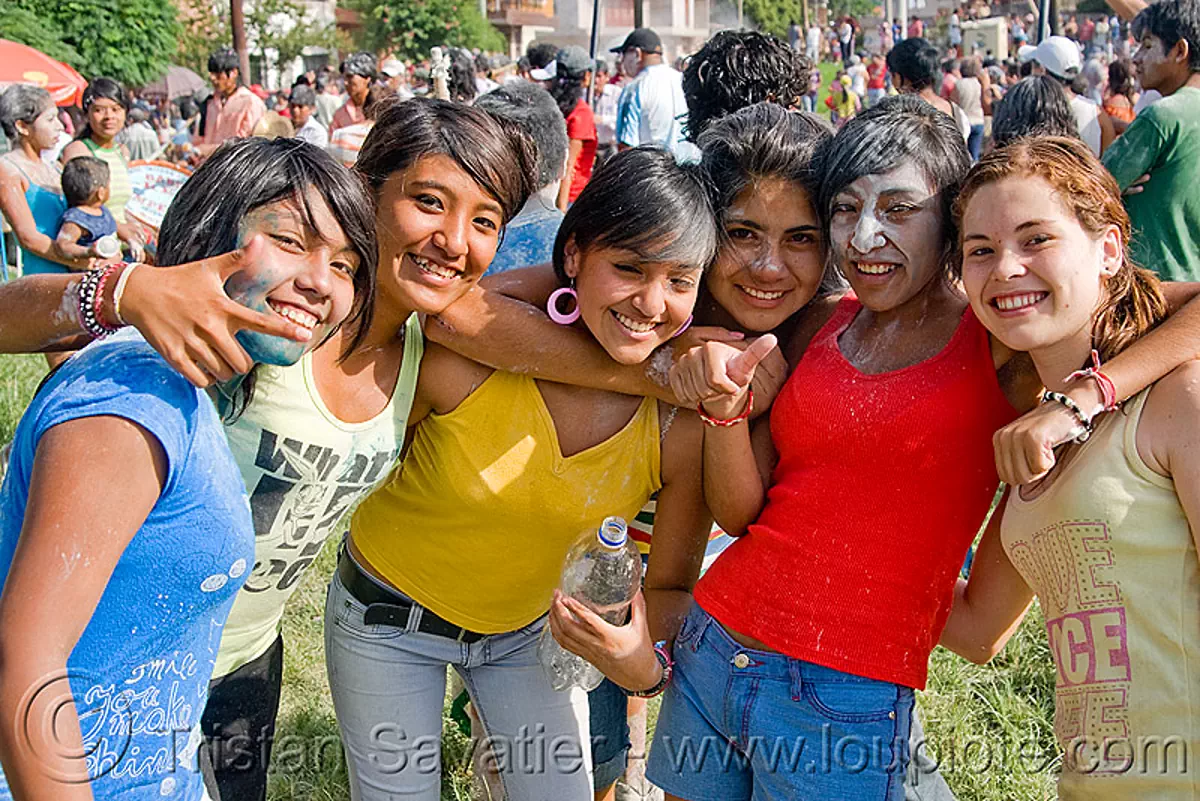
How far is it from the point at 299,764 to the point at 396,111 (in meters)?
2.49

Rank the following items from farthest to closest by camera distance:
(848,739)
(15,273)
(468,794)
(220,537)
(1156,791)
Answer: (15,273), (468,794), (848,739), (1156,791), (220,537)

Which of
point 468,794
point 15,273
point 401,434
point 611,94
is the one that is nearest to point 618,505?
point 401,434

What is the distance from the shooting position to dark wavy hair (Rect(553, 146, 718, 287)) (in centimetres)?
252

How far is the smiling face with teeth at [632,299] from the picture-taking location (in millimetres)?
2564

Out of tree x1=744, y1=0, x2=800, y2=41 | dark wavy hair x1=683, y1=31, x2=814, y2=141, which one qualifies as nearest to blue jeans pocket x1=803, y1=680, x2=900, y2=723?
dark wavy hair x1=683, y1=31, x2=814, y2=141

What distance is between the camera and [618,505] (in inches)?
104

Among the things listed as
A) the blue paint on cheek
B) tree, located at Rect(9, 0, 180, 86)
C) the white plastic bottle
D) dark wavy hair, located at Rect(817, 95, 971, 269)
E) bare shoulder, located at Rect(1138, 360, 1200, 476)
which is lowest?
tree, located at Rect(9, 0, 180, 86)

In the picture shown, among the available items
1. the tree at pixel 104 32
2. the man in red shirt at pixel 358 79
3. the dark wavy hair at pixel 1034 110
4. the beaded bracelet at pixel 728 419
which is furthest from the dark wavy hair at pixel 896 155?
the tree at pixel 104 32

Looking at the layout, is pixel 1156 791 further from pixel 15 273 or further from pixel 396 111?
pixel 15 273

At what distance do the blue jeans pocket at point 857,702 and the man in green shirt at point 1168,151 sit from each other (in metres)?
3.73

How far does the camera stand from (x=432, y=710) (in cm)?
273

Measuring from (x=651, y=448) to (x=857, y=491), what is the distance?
52cm

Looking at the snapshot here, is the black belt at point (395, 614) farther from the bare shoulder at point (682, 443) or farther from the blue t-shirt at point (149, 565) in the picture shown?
the blue t-shirt at point (149, 565)

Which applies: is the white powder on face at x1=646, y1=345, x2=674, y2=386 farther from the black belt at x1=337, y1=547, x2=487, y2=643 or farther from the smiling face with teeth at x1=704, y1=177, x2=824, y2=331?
the black belt at x1=337, y1=547, x2=487, y2=643
